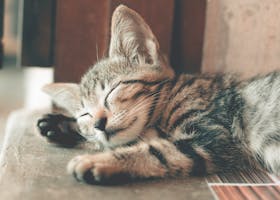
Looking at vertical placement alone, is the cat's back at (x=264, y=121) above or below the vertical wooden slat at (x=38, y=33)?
below

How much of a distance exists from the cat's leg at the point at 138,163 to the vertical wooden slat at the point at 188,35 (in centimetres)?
101

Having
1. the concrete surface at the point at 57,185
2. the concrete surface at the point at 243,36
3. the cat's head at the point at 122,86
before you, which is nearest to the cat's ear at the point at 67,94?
the cat's head at the point at 122,86

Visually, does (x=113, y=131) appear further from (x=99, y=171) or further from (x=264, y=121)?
(x=264, y=121)

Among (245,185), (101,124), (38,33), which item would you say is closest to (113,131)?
(101,124)

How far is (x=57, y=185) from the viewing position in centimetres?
133

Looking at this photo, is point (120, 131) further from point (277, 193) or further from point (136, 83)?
point (277, 193)

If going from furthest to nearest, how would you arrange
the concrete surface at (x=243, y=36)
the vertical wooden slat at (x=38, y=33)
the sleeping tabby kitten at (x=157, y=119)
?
the vertical wooden slat at (x=38, y=33), the concrete surface at (x=243, y=36), the sleeping tabby kitten at (x=157, y=119)

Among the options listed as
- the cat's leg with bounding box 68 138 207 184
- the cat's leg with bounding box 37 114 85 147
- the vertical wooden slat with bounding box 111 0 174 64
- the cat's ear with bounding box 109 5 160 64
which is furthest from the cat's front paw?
the vertical wooden slat with bounding box 111 0 174 64

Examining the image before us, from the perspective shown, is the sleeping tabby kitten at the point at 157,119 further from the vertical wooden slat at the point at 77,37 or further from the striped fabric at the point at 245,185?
the vertical wooden slat at the point at 77,37

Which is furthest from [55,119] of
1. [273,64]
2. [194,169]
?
[273,64]

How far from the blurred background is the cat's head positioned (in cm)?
39

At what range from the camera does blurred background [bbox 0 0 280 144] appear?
6.99ft

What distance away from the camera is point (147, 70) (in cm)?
168

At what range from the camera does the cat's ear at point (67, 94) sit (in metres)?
1.82
